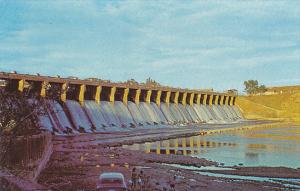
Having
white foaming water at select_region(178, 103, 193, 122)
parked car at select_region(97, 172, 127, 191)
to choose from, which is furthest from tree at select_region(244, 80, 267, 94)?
parked car at select_region(97, 172, 127, 191)

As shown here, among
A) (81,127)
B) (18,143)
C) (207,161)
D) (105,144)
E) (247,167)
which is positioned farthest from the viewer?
(81,127)

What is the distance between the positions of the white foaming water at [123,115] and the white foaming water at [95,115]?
4.83 m

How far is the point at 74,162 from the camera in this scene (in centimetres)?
3588

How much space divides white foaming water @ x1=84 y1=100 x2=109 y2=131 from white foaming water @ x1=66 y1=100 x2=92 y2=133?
1.21 m

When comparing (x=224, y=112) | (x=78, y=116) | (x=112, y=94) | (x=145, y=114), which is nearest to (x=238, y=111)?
(x=224, y=112)

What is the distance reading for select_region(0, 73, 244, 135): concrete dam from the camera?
2537 inches

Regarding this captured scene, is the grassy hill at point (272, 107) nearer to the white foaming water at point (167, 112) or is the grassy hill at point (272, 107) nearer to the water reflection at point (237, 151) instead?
the white foaming water at point (167, 112)

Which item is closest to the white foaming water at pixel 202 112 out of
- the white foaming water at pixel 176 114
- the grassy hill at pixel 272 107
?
the white foaming water at pixel 176 114

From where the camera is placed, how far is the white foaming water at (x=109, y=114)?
7562 centimetres

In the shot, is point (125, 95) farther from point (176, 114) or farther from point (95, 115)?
point (176, 114)

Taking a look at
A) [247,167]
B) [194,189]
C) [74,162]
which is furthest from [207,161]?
[194,189]

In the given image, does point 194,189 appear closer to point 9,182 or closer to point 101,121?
point 9,182

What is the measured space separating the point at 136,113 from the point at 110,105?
21.0ft

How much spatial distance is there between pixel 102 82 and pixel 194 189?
57333 millimetres
